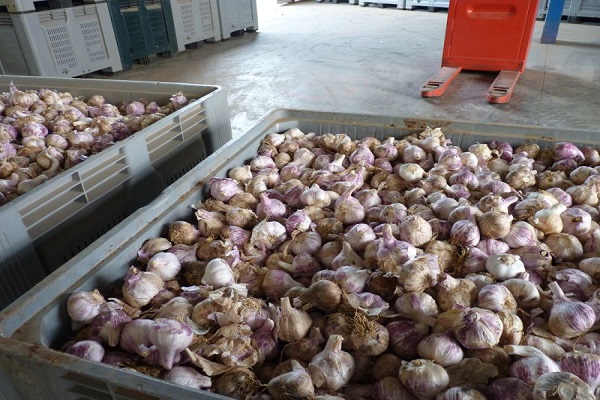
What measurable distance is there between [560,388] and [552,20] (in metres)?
5.29

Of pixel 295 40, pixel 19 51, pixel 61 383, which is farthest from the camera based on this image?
pixel 295 40

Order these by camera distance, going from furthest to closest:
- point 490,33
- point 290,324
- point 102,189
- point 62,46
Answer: point 62,46, point 490,33, point 102,189, point 290,324

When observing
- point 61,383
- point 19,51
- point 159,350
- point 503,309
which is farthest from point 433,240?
point 19,51

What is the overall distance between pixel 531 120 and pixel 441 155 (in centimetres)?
192

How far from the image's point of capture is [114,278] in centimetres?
104

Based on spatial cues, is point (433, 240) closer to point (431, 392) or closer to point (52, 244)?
point (431, 392)

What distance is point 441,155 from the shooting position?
4.82 ft


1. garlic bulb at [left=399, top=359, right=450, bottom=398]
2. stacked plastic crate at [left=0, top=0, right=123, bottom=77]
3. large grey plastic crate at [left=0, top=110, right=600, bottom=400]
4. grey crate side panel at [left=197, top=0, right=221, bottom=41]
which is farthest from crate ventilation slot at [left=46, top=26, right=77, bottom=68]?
garlic bulb at [left=399, top=359, right=450, bottom=398]

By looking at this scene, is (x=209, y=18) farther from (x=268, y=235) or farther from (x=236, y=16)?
(x=268, y=235)

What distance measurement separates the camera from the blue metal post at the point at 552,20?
4.72 meters

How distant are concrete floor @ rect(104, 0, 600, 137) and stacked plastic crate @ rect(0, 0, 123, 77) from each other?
441 mm

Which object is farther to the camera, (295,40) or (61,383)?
(295,40)

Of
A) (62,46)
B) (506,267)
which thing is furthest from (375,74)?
(506,267)

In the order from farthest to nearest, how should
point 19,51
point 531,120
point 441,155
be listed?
point 19,51 → point 531,120 → point 441,155
